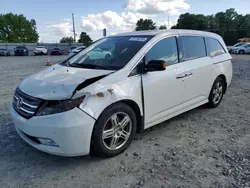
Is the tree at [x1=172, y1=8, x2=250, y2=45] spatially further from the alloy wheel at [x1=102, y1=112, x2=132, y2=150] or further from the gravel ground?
the alloy wheel at [x1=102, y1=112, x2=132, y2=150]

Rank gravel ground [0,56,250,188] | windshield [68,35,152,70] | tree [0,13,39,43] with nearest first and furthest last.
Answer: gravel ground [0,56,250,188]
windshield [68,35,152,70]
tree [0,13,39,43]

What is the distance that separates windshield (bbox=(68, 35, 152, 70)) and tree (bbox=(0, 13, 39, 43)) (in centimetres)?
8197

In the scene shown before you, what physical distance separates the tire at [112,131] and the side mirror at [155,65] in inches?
25.7

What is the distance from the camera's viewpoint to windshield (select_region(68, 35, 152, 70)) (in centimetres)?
336

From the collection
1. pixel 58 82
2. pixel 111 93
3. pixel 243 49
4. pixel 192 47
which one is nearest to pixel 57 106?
pixel 58 82

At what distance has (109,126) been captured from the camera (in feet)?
9.70

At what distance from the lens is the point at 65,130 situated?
8.41 ft

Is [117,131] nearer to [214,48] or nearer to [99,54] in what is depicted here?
[99,54]

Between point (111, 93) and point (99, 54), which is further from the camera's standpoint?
point (99, 54)

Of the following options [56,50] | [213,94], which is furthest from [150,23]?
[213,94]

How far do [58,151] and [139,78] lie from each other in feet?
4.65

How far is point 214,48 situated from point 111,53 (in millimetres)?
2486

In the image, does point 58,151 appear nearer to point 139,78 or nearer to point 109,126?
point 109,126

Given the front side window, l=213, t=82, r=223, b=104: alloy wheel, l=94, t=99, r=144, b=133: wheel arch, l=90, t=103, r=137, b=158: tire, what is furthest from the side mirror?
l=213, t=82, r=223, b=104: alloy wheel
